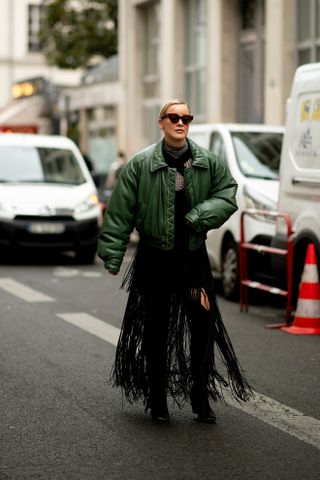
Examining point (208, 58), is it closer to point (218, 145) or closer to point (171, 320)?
point (218, 145)

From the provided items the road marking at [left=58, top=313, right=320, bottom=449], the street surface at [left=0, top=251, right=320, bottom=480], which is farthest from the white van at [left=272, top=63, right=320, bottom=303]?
the road marking at [left=58, top=313, right=320, bottom=449]

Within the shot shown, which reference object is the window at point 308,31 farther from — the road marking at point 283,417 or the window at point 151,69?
the road marking at point 283,417

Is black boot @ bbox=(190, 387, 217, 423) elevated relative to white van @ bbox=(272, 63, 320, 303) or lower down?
lower down

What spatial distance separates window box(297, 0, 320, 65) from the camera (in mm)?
24828

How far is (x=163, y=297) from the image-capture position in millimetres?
7426

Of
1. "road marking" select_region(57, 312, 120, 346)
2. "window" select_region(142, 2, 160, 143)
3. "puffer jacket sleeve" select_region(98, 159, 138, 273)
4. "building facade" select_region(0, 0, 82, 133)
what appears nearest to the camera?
"puffer jacket sleeve" select_region(98, 159, 138, 273)

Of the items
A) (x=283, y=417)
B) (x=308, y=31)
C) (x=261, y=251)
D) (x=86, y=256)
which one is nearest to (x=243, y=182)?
(x=261, y=251)

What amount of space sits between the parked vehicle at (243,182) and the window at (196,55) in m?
15.4

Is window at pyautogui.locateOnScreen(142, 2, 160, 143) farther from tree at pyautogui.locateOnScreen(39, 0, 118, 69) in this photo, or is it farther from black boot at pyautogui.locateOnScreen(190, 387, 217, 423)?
black boot at pyautogui.locateOnScreen(190, 387, 217, 423)

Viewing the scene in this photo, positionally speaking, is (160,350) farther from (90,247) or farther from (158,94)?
(158,94)

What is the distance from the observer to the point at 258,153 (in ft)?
50.7

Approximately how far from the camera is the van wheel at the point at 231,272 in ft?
46.4

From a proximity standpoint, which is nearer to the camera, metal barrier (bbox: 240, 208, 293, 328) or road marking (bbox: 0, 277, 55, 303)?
metal barrier (bbox: 240, 208, 293, 328)

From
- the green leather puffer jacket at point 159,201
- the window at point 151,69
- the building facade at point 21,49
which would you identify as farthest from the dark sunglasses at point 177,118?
the building facade at point 21,49
